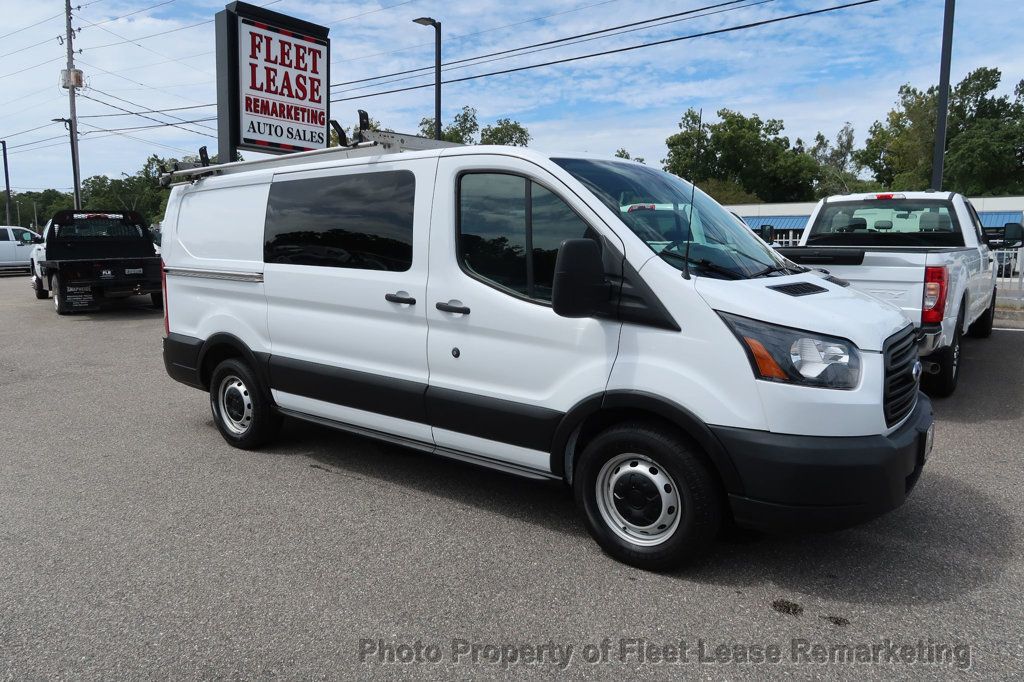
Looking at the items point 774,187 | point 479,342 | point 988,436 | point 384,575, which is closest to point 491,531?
point 384,575

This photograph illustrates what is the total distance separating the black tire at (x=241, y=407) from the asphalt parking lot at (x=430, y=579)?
0.59 feet

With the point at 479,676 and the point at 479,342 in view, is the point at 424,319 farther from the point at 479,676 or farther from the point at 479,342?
the point at 479,676

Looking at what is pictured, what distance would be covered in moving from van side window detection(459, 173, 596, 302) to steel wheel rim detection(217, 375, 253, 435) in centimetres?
244

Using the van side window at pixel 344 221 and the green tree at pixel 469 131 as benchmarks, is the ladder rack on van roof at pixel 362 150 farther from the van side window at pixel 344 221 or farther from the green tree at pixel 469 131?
the green tree at pixel 469 131

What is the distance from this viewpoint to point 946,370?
22.7 ft

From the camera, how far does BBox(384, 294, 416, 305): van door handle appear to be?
4.34 m

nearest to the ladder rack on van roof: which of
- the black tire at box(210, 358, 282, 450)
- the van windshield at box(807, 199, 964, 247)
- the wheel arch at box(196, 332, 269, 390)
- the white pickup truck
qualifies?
the wheel arch at box(196, 332, 269, 390)

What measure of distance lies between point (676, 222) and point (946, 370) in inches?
171

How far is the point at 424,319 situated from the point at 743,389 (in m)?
1.85

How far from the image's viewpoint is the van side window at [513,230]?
384 centimetres

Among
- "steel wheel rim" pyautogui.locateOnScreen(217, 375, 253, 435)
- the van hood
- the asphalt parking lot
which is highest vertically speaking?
the van hood

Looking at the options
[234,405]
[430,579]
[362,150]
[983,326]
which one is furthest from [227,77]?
[983,326]

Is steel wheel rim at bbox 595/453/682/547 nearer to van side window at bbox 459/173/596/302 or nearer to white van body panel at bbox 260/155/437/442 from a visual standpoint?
van side window at bbox 459/173/596/302

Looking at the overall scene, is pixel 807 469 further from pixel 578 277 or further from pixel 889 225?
pixel 889 225
